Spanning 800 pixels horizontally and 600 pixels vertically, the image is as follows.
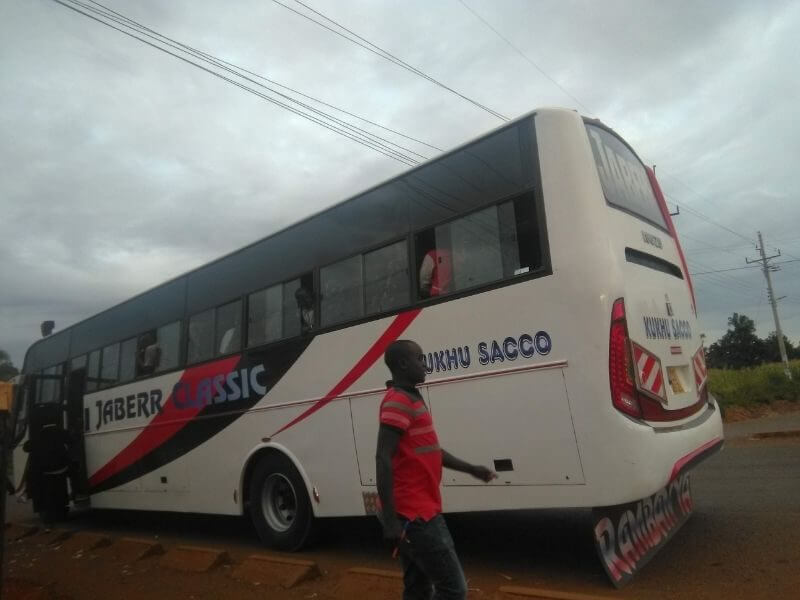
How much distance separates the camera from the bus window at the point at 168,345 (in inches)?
326

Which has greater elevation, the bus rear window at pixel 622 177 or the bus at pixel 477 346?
the bus rear window at pixel 622 177

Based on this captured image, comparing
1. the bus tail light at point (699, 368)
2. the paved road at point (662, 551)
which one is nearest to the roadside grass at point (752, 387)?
the paved road at point (662, 551)

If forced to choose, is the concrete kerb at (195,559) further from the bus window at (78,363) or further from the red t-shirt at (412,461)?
the bus window at (78,363)

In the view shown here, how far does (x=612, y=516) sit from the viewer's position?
4.45 m

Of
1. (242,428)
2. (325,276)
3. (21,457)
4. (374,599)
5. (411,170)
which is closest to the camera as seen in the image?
(374,599)

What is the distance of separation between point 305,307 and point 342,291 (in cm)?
59

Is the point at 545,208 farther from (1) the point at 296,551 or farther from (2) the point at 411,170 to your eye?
(1) the point at 296,551

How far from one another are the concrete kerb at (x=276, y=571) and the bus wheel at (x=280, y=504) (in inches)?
28.0

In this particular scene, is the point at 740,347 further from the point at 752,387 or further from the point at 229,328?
the point at 229,328

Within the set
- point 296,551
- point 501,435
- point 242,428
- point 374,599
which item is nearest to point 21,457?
point 242,428

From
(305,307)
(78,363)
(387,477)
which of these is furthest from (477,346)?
(78,363)

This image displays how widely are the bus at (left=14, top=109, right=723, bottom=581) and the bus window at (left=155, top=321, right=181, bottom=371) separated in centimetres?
6

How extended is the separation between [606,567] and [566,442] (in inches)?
34.7

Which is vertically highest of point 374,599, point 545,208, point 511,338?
point 545,208
